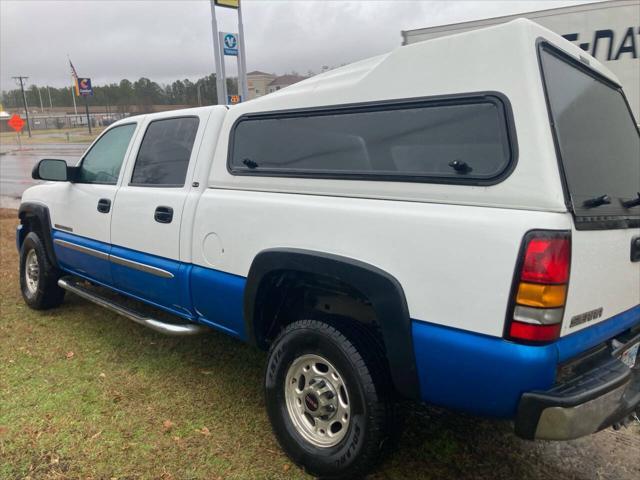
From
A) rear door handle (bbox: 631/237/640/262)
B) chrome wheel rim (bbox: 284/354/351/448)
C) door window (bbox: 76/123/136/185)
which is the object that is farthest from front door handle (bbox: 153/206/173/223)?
rear door handle (bbox: 631/237/640/262)

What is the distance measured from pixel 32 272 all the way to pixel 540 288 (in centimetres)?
492

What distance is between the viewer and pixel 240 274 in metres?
2.93

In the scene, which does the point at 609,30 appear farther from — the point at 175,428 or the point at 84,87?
the point at 84,87

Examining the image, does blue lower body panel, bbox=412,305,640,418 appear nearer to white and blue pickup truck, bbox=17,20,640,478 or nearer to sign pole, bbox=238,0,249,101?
white and blue pickup truck, bbox=17,20,640,478

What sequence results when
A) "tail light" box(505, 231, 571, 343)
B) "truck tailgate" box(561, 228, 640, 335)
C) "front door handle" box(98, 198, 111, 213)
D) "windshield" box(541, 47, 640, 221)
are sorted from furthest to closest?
"front door handle" box(98, 198, 111, 213) → "windshield" box(541, 47, 640, 221) → "truck tailgate" box(561, 228, 640, 335) → "tail light" box(505, 231, 571, 343)

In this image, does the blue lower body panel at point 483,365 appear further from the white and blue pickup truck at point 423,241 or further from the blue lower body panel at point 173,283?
the blue lower body panel at point 173,283

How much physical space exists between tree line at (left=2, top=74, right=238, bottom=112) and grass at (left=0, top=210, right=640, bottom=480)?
2662 cm

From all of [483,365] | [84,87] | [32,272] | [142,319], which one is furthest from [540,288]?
[84,87]

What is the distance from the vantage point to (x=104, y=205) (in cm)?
401

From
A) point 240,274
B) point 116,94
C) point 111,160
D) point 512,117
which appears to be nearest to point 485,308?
point 512,117

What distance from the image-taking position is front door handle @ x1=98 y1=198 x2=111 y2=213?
13.0 ft

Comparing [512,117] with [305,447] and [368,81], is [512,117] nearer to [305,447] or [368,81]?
[368,81]

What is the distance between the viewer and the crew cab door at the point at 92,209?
404 cm

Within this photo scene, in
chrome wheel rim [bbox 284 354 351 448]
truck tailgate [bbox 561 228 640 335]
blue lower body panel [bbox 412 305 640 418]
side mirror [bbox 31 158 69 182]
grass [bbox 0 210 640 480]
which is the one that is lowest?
grass [bbox 0 210 640 480]
